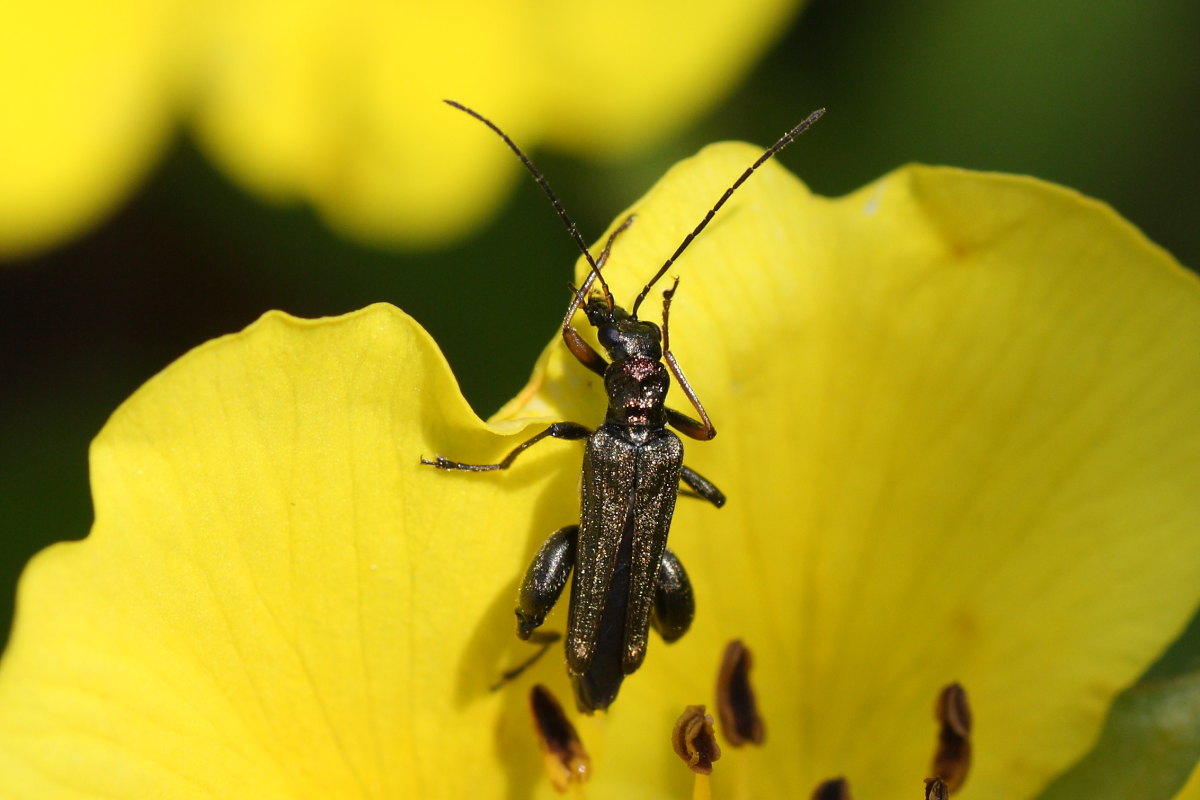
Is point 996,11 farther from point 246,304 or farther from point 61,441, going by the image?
point 61,441

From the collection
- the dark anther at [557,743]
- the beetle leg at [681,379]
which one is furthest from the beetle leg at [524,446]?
the dark anther at [557,743]

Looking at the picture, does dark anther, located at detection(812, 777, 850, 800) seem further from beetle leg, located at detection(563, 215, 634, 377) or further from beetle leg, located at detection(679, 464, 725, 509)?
beetle leg, located at detection(563, 215, 634, 377)

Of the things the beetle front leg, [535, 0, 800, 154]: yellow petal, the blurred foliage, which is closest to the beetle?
the beetle front leg

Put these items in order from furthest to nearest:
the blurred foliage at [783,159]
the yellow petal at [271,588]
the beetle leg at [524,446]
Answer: the blurred foliage at [783,159] → the beetle leg at [524,446] → the yellow petal at [271,588]

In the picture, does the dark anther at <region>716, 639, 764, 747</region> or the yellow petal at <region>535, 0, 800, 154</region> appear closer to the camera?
the dark anther at <region>716, 639, 764, 747</region>

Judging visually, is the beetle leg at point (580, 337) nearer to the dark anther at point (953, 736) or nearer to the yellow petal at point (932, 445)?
the yellow petal at point (932, 445)

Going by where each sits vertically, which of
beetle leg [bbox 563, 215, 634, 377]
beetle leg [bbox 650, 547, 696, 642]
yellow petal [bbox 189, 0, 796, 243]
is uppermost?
yellow petal [bbox 189, 0, 796, 243]

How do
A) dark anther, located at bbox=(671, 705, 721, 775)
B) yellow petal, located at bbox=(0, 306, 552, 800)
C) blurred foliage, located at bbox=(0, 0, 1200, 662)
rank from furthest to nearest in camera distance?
A: 1. blurred foliage, located at bbox=(0, 0, 1200, 662)
2. dark anther, located at bbox=(671, 705, 721, 775)
3. yellow petal, located at bbox=(0, 306, 552, 800)

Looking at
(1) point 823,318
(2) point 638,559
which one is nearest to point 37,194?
(2) point 638,559
